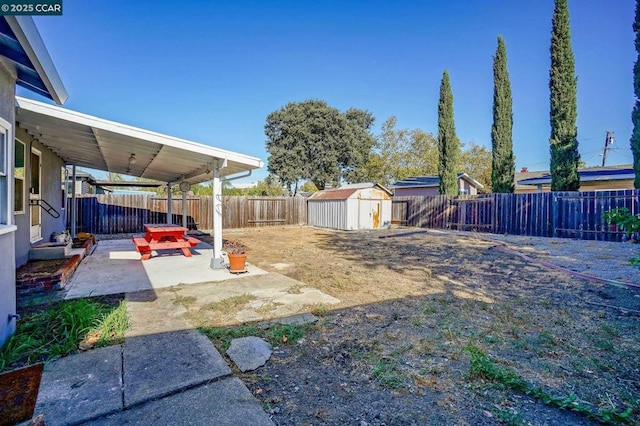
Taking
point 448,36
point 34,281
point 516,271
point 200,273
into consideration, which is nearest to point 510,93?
point 448,36

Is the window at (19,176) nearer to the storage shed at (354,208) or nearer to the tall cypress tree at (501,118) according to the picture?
the storage shed at (354,208)

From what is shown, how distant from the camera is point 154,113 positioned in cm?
1634

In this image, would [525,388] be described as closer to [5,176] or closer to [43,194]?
[5,176]

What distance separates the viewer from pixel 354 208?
1625 cm

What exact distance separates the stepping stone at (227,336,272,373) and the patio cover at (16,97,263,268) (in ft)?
11.4

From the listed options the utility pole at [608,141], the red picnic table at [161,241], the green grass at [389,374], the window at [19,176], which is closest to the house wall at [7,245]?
the window at [19,176]

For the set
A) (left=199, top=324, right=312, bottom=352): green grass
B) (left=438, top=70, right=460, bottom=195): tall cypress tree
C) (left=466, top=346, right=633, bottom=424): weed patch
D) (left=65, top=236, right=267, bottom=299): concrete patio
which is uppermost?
(left=438, top=70, right=460, bottom=195): tall cypress tree

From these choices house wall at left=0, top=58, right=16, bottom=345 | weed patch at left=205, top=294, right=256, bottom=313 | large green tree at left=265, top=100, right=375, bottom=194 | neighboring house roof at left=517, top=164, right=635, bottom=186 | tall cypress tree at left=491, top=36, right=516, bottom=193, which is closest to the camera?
house wall at left=0, top=58, right=16, bottom=345

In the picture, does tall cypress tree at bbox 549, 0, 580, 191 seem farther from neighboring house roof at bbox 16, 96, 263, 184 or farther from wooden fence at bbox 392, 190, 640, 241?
neighboring house roof at bbox 16, 96, 263, 184

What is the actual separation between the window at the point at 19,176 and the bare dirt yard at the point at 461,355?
4.61 meters

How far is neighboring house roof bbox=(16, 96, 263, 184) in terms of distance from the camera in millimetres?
4496

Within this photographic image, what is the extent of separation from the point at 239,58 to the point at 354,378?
47.1 ft

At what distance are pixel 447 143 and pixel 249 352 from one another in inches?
728

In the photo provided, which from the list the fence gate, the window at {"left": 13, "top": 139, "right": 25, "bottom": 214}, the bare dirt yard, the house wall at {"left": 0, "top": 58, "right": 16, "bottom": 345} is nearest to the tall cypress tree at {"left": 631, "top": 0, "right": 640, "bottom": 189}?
the fence gate
